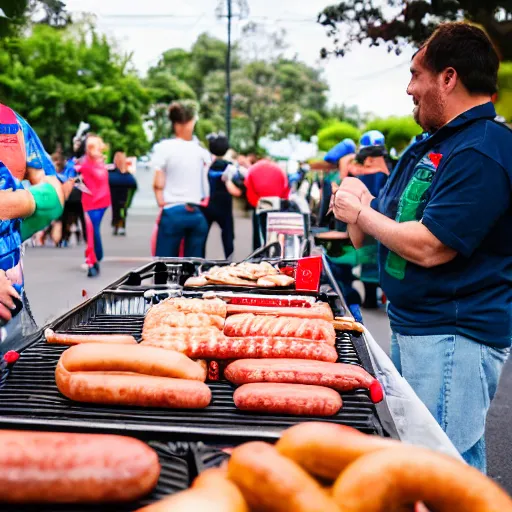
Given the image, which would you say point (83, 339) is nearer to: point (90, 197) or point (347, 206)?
point (347, 206)

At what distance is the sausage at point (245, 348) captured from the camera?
200cm

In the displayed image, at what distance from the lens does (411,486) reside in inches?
39.6

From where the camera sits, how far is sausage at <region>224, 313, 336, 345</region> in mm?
2201

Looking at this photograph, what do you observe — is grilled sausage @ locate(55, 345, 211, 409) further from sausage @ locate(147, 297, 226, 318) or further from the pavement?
the pavement

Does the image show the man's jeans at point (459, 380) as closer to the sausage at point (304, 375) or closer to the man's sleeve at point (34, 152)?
the sausage at point (304, 375)

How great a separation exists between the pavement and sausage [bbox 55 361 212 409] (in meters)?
1.03

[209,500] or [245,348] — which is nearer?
[209,500]

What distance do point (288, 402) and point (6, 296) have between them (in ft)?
4.12

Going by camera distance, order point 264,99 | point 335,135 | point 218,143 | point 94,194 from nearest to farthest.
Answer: point 94,194 → point 218,143 → point 335,135 → point 264,99

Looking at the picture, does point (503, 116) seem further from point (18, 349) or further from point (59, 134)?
point (59, 134)

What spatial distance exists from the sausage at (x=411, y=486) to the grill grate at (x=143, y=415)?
47 centimetres

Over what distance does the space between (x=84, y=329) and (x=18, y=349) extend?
440 mm

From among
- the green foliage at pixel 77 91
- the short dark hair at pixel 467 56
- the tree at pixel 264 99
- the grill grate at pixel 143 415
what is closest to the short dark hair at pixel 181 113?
the short dark hair at pixel 467 56

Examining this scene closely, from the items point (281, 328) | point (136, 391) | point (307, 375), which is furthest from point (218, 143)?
point (136, 391)
